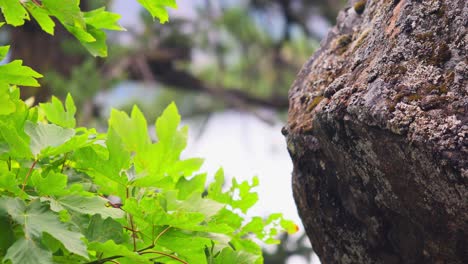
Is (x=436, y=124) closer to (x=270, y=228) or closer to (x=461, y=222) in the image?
(x=461, y=222)

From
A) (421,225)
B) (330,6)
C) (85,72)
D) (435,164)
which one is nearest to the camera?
(435,164)

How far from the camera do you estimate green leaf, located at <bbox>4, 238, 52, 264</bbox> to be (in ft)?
2.34

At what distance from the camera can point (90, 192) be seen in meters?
0.87

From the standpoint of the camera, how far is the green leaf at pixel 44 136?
825 millimetres

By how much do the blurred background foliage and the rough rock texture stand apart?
3.92m

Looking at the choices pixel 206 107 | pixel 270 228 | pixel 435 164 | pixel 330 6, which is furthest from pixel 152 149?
pixel 206 107

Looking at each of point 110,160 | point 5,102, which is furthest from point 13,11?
point 110,160

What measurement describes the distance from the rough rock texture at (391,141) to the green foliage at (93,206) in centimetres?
27

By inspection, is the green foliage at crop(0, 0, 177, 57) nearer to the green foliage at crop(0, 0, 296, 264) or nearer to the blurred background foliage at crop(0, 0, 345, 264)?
the green foliage at crop(0, 0, 296, 264)

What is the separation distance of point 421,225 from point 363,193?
5.3 inches

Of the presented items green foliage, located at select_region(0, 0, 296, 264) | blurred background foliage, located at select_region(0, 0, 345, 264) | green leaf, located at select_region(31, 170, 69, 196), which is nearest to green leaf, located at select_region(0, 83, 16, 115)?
green foliage, located at select_region(0, 0, 296, 264)

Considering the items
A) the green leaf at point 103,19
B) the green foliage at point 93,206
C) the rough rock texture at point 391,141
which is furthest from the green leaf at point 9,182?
the rough rock texture at point 391,141

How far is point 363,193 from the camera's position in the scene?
113 cm

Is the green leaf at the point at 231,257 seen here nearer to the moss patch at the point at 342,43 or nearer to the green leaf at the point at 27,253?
the green leaf at the point at 27,253
